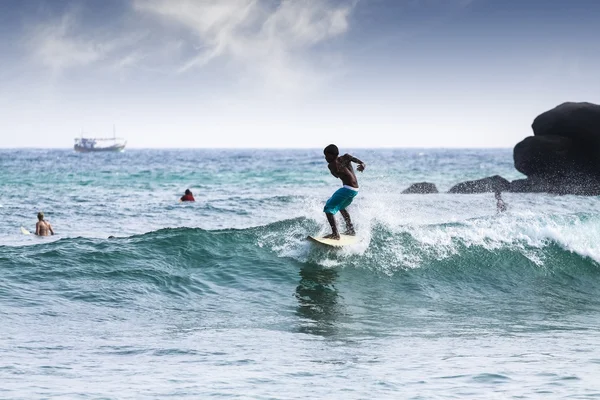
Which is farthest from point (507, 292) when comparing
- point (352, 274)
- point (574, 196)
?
point (574, 196)

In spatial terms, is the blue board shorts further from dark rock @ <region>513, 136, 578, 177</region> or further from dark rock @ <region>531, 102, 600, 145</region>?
dark rock @ <region>531, 102, 600, 145</region>

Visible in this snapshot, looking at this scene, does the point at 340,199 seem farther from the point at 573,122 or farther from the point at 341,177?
the point at 573,122

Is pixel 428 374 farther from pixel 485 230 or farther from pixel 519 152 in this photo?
pixel 519 152

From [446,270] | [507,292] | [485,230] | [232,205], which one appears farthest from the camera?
[232,205]

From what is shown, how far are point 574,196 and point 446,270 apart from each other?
82.5 ft

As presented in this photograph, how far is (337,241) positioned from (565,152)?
1102 inches

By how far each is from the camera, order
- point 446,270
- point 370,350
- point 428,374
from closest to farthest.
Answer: point 428,374
point 370,350
point 446,270

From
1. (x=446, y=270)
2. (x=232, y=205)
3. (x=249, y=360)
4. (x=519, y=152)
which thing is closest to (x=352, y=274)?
(x=446, y=270)

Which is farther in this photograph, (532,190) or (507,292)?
(532,190)

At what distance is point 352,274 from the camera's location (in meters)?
13.3

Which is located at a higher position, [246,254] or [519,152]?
[519,152]

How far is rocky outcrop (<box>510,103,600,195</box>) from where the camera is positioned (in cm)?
3738

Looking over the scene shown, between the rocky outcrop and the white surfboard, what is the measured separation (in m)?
27.4

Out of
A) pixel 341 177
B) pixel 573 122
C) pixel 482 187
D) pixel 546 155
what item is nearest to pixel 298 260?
pixel 341 177
